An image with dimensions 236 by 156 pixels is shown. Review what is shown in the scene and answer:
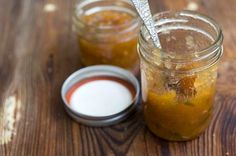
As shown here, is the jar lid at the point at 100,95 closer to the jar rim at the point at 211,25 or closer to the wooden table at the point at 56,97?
the wooden table at the point at 56,97

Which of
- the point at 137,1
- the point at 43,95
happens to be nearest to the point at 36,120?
the point at 43,95

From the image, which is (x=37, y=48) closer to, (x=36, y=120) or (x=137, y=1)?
(x=36, y=120)

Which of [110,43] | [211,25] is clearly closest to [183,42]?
[211,25]

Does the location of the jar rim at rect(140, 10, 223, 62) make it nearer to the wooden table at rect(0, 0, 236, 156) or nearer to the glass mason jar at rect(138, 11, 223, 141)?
the glass mason jar at rect(138, 11, 223, 141)

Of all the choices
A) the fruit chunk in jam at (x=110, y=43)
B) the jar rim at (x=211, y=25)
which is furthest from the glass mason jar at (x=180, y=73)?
the fruit chunk in jam at (x=110, y=43)

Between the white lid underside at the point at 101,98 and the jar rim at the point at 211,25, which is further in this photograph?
the white lid underside at the point at 101,98

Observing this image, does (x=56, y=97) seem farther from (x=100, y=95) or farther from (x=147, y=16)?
(x=147, y=16)
